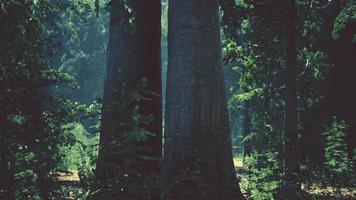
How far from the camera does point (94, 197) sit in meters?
6.68

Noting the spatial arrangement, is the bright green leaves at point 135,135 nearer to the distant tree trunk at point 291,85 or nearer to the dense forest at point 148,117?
the dense forest at point 148,117

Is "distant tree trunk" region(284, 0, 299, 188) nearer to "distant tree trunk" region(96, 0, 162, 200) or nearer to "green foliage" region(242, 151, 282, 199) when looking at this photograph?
"green foliage" region(242, 151, 282, 199)

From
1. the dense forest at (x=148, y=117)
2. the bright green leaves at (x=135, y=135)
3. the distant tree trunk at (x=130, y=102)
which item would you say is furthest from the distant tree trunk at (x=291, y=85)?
the bright green leaves at (x=135, y=135)

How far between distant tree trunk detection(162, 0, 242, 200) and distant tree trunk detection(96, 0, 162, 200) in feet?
1.21

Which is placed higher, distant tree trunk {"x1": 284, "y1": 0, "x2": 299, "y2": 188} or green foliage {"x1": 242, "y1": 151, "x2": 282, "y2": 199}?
distant tree trunk {"x1": 284, "y1": 0, "x2": 299, "y2": 188}

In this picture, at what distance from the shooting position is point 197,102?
8711 millimetres

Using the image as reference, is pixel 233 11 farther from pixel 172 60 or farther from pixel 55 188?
pixel 55 188

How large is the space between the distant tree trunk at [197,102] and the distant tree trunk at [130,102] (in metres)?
0.37

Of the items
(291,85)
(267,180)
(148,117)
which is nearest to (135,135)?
(148,117)

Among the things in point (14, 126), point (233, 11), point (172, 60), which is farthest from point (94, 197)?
point (233, 11)

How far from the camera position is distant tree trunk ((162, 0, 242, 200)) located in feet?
28.1

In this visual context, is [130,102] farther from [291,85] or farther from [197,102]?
[291,85]

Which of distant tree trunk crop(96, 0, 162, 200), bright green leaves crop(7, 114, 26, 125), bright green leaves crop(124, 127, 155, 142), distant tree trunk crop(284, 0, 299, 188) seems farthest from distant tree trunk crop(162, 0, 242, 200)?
distant tree trunk crop(284, 0, 299, 188)

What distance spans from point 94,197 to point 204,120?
267 centimetres
